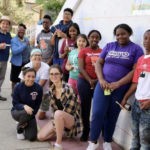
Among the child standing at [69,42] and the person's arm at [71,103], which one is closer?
the person's arm at [71,103]

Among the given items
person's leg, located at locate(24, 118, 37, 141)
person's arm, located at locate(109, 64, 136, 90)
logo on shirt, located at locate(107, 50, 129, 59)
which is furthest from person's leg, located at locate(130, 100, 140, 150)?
person's leg, located at locate(24, 118, 37, 141)

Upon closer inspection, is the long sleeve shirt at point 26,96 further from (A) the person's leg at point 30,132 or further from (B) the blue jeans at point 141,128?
(B) the blue jeans at point 141,128

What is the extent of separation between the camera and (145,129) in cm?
386

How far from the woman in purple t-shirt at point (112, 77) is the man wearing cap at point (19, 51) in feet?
9.89

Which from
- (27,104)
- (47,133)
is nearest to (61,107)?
(47,133)

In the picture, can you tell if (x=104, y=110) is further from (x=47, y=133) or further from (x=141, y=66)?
(x=47, y=133)

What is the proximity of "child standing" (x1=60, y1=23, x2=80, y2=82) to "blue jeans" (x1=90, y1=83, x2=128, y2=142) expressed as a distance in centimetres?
162

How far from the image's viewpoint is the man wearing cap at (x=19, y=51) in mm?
7117

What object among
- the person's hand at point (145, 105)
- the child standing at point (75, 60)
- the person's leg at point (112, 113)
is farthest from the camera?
the child standing at point (75, 60)

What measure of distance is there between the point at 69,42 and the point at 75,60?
0.70m

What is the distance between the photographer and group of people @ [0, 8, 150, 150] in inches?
159

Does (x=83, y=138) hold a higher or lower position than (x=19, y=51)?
lower

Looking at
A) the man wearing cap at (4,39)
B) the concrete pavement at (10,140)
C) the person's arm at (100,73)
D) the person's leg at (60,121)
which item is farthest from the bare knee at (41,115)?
the person's arm at (100,73)

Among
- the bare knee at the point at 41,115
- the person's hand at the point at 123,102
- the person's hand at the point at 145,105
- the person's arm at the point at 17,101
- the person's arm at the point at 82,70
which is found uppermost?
the person's arm at the point at 82,70
